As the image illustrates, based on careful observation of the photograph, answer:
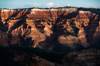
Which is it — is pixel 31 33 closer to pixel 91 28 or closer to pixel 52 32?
pixel 52 32

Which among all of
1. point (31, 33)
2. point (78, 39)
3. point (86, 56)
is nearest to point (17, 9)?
point (31, 33)

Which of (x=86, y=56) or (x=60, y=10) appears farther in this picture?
(x=60, y=10)

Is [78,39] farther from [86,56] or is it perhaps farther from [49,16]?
[86,56]

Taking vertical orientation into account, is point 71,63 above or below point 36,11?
above

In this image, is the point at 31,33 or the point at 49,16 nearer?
the point at 31,33

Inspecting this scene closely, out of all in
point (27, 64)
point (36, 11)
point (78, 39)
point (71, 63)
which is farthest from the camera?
point (36, 11)

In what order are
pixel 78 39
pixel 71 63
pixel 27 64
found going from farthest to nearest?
pixel 78 39 → pixel 71 63 → pixel 27 64

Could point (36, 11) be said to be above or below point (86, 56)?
below

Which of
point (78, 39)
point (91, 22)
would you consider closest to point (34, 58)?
point (78, 39)

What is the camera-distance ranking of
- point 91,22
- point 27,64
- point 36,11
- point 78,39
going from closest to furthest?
point 27,64, point 78,39, point 91,22, point 36,11
